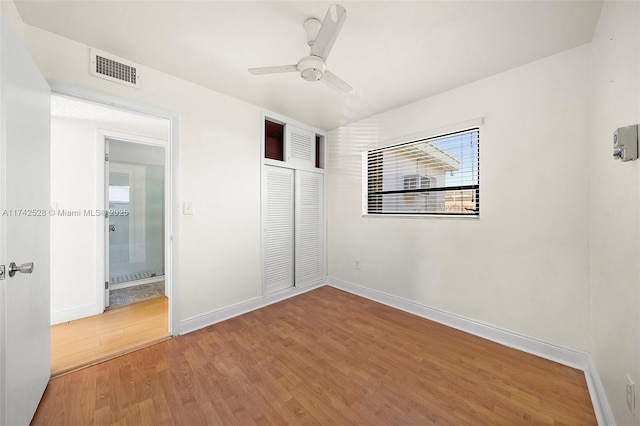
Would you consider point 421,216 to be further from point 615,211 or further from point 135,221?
point 135,221

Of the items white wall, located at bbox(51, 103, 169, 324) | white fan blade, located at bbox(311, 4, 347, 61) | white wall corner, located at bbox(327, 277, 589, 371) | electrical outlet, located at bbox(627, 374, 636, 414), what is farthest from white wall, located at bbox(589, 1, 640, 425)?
white wall, located at bbox(51, 103, 169, 324)

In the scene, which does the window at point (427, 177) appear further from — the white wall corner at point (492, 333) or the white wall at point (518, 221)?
the white wall corner at point (492, 333)

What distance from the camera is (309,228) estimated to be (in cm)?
360

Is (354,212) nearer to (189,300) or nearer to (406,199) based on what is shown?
(406,199)

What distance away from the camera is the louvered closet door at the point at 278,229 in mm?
3076

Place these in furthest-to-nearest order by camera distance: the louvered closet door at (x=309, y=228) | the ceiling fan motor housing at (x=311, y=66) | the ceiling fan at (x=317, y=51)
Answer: the louvered closet door at (x=309, y=228) → the ceiling fan motor housing at (x=311, y=66) → the ceiling fan at (x=317, y=51)

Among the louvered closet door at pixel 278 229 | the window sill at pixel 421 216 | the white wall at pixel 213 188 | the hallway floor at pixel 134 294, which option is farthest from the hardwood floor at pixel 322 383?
the hallway floor at pixel 134 294

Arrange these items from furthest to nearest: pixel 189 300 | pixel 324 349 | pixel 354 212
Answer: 1. pixel 354 212
2. pixel 189 300
3. pixel 324 349

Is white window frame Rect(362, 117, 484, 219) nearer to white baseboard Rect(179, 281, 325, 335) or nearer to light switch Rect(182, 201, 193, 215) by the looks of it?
white baseboard Rect(179, 281, 325, 335)

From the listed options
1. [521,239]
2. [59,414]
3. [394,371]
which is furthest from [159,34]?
[521,239]

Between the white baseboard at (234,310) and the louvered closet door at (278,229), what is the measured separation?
96 millimetres

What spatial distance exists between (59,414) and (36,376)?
0.86 ft

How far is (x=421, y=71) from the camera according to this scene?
85.3 inches

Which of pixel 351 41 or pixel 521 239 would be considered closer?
pixel 351 41
